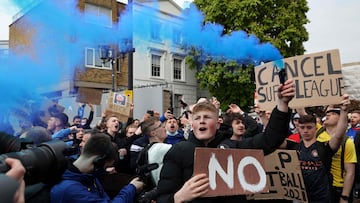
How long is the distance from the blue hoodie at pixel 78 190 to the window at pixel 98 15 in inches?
183

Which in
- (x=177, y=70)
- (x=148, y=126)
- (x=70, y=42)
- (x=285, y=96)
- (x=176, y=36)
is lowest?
(x=148, y=126)

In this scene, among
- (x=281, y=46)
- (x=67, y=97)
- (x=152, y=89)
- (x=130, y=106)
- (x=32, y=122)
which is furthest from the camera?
(x=281, y=46)

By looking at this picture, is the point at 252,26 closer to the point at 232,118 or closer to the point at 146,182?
the point at 232,118

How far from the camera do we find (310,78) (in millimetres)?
4711

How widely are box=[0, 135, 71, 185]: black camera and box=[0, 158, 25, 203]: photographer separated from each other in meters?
0.05

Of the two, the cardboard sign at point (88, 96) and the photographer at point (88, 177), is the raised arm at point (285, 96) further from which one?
the cardboard sign at point (88, 96)

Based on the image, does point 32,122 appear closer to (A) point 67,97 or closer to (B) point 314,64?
(A) point 67,97

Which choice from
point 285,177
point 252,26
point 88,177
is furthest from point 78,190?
point 252,26

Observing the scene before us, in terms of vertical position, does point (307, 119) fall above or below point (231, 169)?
above

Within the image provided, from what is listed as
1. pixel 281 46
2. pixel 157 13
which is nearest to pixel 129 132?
pixel 157 13

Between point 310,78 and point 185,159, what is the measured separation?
2497 millimetres

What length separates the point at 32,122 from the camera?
5668mm

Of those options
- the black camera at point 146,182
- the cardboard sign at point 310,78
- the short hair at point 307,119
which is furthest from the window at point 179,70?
the black camera at point 146,182

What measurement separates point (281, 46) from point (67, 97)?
1442cm
